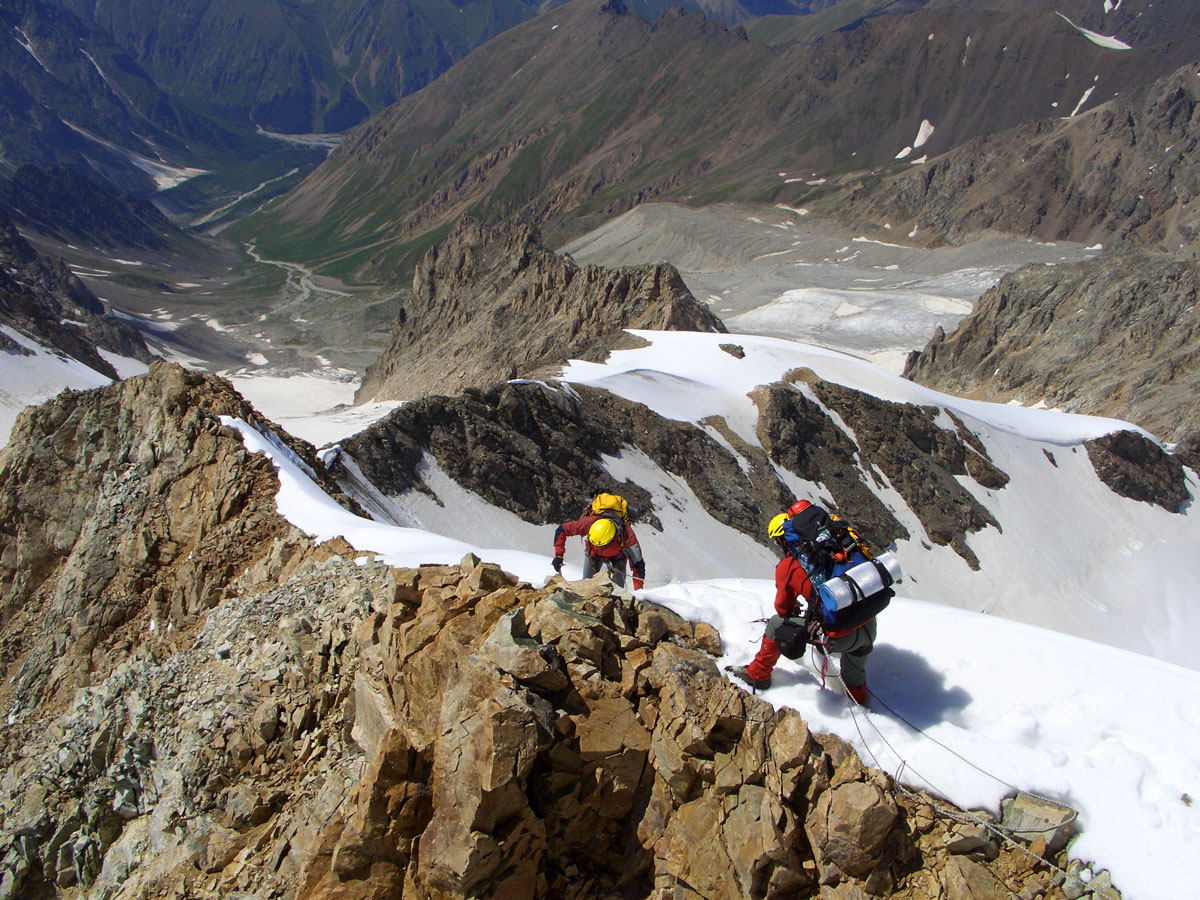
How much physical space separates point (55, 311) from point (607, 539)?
284ft

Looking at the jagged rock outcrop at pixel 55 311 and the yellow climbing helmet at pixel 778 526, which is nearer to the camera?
the yellow climbing helmet at pixel 778 526

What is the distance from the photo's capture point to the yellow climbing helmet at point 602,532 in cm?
949

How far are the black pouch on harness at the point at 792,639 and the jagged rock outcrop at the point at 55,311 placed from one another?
2163 inches

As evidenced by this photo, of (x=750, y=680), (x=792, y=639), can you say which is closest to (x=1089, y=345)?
(x=792, y=639)

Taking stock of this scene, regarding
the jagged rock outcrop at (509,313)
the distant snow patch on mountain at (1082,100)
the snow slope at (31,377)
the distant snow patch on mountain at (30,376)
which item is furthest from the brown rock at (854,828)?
the distant snow patch on mountain at (1082,100)

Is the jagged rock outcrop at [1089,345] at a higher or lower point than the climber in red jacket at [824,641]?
lower

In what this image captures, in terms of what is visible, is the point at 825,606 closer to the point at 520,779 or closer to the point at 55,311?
the point at 520,779

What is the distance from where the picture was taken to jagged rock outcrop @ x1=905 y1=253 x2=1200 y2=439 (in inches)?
2004

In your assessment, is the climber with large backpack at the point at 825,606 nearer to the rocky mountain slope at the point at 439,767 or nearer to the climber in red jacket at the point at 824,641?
the climber in red jacket at the point at 824,641

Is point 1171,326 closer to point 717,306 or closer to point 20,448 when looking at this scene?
point 717,306

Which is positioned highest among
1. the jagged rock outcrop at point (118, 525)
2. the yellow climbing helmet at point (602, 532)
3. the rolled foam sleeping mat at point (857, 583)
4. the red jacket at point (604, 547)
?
the rolled foam sleeping mat at point (857, 583)

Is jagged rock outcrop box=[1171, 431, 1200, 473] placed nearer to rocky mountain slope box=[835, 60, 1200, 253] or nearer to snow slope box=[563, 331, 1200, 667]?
snow slope box=[563, 331, 1200, 667]

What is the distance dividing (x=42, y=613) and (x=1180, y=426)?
55586mm

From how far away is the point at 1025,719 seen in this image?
6086 millimetres
